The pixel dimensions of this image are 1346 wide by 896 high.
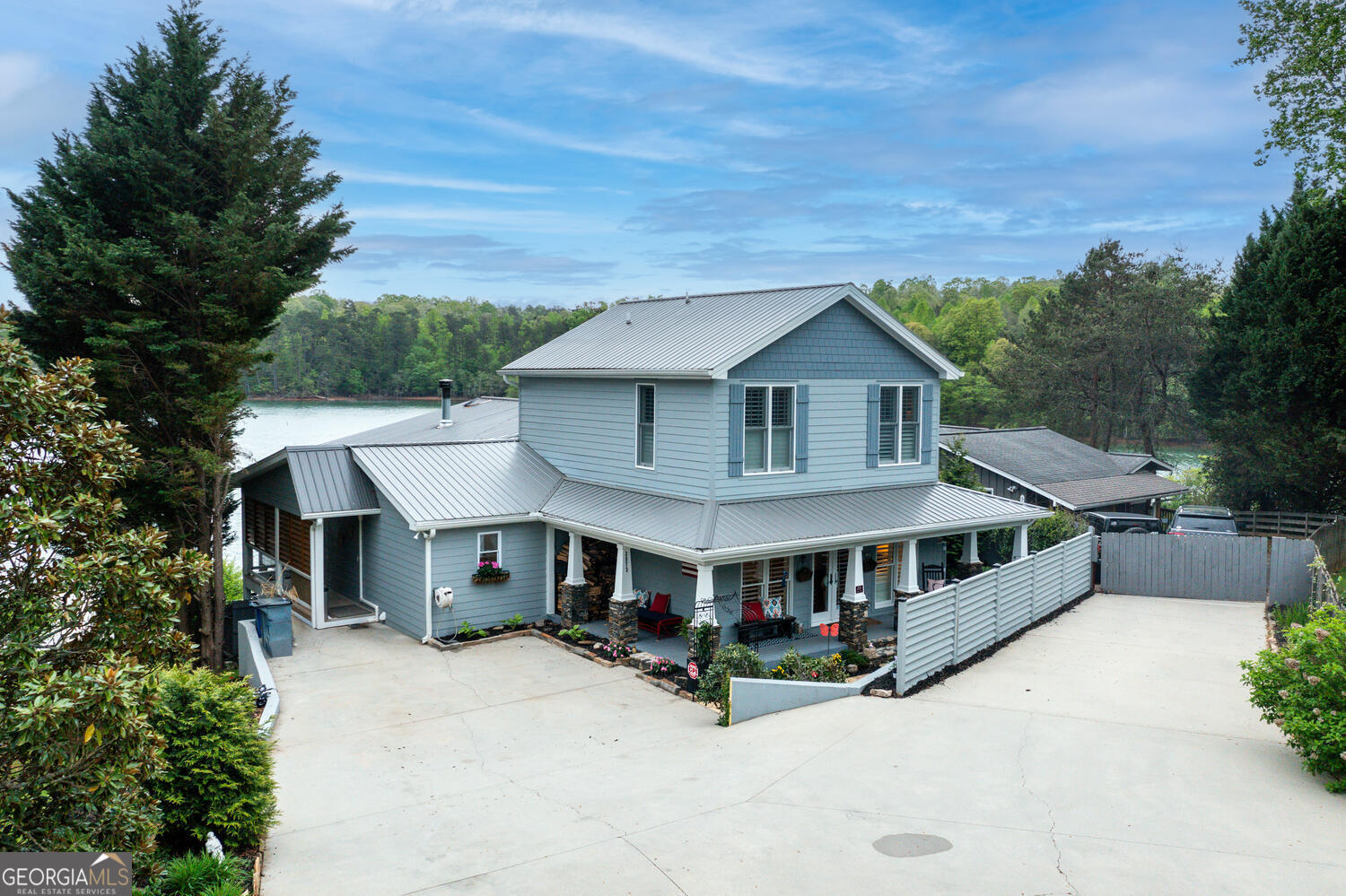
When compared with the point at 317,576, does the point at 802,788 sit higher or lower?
lower

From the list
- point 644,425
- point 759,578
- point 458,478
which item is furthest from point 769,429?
point 458,478

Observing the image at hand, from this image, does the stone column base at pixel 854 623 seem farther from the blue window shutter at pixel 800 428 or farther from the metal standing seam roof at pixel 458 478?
the metal standing seam roof at pixel 458 478

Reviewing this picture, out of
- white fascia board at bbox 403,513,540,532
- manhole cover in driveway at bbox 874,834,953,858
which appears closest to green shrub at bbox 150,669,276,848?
manhole cover in driveway at bbox 874,834,953,858

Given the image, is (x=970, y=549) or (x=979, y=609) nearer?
(x=979, y=609)

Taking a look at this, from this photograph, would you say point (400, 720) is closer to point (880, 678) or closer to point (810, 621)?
point (880, 678)

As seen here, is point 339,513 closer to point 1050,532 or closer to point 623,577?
point 623,577

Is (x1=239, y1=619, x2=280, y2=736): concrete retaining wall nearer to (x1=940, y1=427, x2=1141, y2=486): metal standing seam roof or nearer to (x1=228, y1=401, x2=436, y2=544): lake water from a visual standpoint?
(x1=940, y1=427, x2=1141, y2=486): metal standing seam roof
